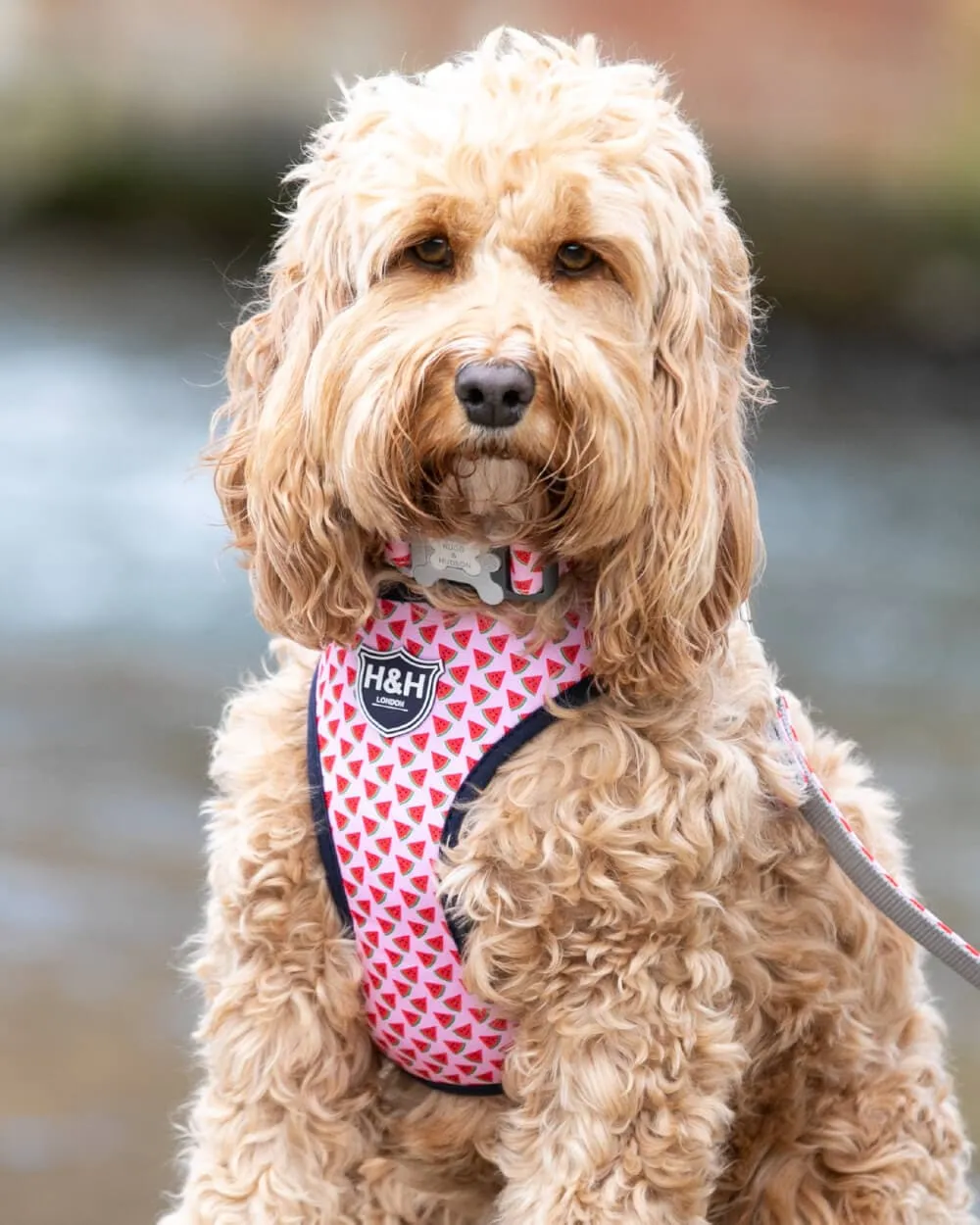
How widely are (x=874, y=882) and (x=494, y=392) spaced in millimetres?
987

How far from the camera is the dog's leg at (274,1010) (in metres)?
2.72

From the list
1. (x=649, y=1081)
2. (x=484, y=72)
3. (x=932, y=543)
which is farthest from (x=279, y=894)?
(x=932, y=543)

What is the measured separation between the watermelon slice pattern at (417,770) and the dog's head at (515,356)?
0.07 m

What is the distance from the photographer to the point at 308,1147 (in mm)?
2801

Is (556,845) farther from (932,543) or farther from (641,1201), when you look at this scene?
(932,543)

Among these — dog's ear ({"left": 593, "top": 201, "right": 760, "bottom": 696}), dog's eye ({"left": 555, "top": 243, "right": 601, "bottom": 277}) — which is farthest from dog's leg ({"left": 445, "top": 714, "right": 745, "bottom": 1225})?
dog's eye ({"left": 555, "top": 243, "right": 601, "bottom": 277})

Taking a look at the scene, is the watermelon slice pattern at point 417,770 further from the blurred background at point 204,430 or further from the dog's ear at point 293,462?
the blurred background at point 204,430

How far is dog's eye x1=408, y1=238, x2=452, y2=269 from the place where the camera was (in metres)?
2.43

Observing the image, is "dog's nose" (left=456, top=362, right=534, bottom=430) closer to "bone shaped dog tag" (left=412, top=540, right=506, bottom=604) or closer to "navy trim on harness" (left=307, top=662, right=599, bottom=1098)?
"bone shaped dog tag" (left=412, top=540, right=506, bottom=604)

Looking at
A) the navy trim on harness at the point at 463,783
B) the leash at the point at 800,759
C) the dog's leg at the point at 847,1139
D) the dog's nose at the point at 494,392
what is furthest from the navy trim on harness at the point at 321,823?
the dog's leg at the point at 847,1139

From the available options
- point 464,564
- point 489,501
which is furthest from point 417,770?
point 489,501

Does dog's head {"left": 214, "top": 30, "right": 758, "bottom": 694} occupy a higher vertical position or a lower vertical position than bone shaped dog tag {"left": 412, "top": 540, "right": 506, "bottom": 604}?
higher

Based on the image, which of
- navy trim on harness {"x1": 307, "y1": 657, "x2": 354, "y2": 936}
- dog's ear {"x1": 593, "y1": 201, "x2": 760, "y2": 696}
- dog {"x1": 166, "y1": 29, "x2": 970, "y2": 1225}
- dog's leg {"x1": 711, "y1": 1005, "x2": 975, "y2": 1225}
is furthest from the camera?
dog's leg {"x1": 711, "y1": 1005, "x2": 975, "y2": 1225}

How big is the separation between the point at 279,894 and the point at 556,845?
0.44 meters
